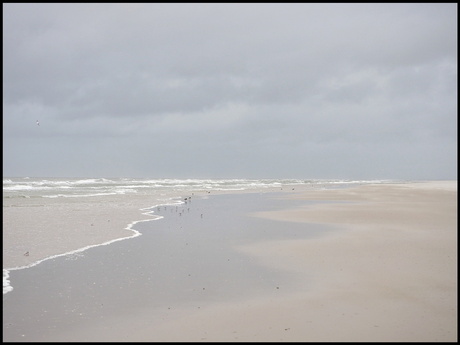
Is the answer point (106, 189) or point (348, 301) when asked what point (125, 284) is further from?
point (106, 189)

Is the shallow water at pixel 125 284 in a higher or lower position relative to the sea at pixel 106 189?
higher

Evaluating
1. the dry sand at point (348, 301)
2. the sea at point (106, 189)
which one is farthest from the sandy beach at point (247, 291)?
the sea at point (106, 189)

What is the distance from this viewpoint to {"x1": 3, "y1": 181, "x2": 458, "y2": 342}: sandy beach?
5.91 m

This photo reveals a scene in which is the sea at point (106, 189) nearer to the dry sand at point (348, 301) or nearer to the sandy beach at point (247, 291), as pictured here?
the sandy beach at point (247, 291)

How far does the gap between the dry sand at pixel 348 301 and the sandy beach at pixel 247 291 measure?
0.07 feet

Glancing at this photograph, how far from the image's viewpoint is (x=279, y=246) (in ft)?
41.4

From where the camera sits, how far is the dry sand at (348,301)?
583 centimetres

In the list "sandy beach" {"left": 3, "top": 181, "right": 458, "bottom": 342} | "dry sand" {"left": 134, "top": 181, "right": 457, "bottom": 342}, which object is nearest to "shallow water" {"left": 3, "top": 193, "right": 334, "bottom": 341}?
"sandy beach" {"left": 3, "top": 181, "right": 458, "bottom": 342}

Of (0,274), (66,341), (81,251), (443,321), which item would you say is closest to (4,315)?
(66,341)

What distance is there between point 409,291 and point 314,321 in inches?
109

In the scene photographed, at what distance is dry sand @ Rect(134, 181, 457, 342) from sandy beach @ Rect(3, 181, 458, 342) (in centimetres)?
2

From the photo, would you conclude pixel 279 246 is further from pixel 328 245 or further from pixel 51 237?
pixel 51 237

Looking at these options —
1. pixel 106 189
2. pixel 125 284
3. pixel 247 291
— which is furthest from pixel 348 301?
pixel 106 189

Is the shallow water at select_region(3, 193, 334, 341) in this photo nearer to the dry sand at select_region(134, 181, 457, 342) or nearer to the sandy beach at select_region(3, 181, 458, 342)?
the sandy beach at select_region(3, 181, 458, 342)
